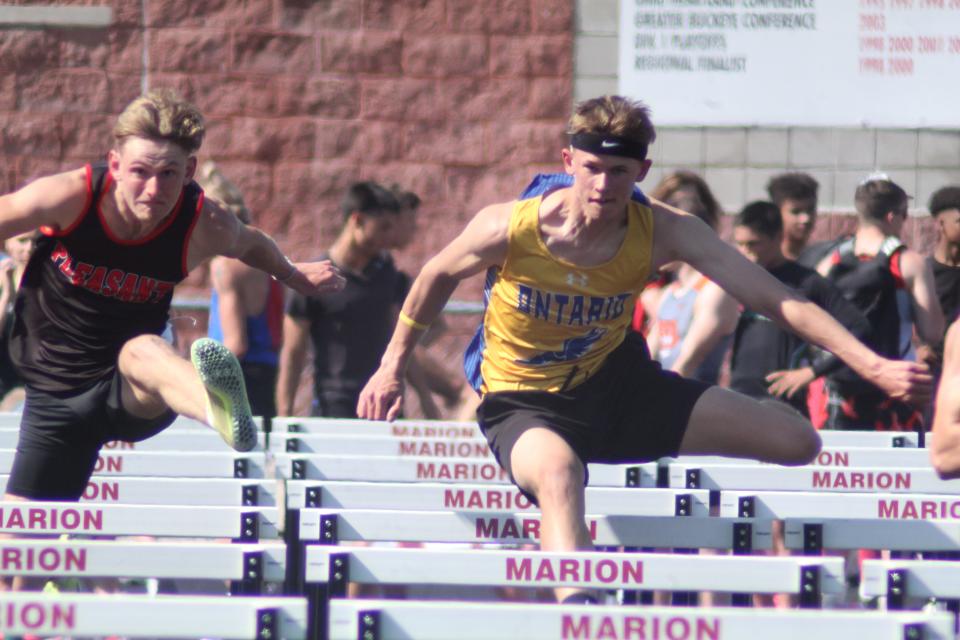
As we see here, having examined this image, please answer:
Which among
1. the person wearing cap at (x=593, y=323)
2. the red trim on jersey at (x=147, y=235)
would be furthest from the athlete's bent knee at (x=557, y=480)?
the red trim on jersey at (x=147, y=235)

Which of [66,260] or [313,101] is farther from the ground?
[313,101]

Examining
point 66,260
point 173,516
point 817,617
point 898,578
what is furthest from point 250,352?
point 817,617

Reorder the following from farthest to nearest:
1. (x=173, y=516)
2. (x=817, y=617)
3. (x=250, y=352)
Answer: (x=250, y=352), (x=173, y=516), (x=817, y=617)

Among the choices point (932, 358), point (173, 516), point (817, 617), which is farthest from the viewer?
point (932, 358)

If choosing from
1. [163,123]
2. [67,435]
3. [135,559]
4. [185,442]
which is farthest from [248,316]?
[135,559]

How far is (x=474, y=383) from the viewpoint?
18.7 feet

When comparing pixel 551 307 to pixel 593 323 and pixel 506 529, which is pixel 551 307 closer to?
pixel 593 323

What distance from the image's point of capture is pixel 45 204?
16.6 feet

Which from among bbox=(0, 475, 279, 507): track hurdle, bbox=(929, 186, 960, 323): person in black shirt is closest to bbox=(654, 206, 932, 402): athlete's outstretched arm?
bbox=(0, 475, 279, 507): track hurdle

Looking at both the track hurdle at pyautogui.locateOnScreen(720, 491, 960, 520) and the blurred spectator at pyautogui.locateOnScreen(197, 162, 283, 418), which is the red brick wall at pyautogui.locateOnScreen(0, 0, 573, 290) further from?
the track hurdle at pyautogui.locateOnScreen(720, 491, 960, 520)

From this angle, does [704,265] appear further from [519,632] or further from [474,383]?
[519,632]

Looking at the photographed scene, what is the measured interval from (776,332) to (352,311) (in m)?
2.13

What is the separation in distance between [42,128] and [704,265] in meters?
7.01

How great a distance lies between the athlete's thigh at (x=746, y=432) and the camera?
5.17 meters
